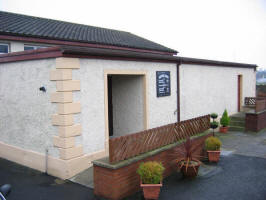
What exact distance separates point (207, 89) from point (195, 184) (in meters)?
8.26

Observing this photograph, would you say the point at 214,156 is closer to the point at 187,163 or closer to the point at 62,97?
the point at 187,163

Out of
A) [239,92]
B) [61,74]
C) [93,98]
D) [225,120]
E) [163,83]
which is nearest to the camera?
[61,74]

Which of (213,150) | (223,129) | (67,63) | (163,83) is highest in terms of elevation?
(67,63)

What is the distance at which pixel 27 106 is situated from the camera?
9.20m

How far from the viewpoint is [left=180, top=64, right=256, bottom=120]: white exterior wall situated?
43.0ft

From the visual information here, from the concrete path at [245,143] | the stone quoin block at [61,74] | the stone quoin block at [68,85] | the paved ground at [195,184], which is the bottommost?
the paved ground at [195,184]

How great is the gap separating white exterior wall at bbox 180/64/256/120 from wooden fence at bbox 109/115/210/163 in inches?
118

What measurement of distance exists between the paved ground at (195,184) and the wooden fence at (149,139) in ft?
3.58

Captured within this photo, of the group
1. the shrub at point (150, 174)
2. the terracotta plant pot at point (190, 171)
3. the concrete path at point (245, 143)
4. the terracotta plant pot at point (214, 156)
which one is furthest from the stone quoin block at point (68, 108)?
the concrete path at point (245, 143)

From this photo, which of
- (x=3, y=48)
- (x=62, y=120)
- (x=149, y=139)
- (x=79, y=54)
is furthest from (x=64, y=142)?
(x=3, y=48)

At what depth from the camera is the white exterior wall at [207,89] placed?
13.1 meters

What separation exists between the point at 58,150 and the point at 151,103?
4.27 meters

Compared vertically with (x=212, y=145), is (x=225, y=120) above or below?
above

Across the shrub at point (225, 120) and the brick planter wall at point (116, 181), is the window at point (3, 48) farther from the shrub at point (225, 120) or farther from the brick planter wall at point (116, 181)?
the shrub at point (225, 120)
